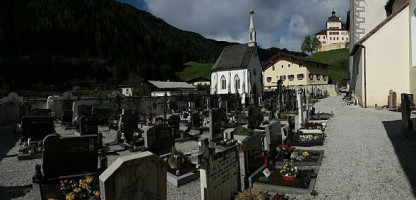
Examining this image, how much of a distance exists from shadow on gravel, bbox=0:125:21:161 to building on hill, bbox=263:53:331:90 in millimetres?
42098

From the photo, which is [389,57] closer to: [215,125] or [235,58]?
[215,125]

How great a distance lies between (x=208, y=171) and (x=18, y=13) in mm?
118935

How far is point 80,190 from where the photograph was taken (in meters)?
6.27

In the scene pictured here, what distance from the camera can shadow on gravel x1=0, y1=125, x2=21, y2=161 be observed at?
475 inches

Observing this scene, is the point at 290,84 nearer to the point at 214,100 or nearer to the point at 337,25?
the point at 214,100

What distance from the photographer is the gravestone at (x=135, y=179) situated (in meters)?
3.79

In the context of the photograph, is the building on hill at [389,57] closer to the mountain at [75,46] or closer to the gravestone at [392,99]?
the gravestone at [392,99]

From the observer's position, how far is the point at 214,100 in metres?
28.7

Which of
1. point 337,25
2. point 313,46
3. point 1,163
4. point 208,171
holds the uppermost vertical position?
point 337,25

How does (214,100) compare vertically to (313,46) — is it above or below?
below

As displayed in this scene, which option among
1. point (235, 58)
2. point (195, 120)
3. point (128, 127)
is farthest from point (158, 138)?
point (235, 58)

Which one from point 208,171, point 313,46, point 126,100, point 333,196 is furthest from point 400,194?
point 313,46

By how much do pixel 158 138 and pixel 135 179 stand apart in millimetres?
5821

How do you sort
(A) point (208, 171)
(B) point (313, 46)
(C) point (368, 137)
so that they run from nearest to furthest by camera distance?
1. (A) point (208, 171)
2. (C) point (368, 137)
3. (B) point (313, 46)
